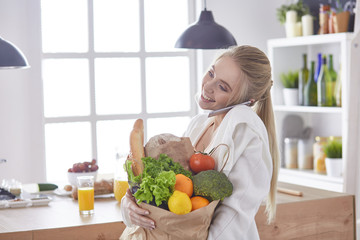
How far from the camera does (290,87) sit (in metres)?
4.23

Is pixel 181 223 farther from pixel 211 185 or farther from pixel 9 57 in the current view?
pixel 9 57

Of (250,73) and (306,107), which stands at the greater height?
(250,73)

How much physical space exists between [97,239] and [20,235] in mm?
286

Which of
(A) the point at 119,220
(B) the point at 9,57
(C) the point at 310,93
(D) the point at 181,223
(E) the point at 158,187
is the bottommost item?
(A) the point at 119,220

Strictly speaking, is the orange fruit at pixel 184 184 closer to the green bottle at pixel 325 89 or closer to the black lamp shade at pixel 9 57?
the black lamp shade at pixel 9 57

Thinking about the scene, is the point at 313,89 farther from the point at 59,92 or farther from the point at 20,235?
the point at 20,235

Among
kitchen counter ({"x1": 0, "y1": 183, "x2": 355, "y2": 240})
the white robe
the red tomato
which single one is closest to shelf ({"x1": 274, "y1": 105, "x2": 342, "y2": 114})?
kitchen counter ({"x1": 0, "y1": 183, "x2": 355, "y2": 240})

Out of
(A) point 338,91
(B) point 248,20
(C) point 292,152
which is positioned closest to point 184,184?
(A) point 338,91

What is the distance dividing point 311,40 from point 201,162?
8.49 feet

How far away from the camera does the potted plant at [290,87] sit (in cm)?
416

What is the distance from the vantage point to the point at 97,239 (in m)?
2.09

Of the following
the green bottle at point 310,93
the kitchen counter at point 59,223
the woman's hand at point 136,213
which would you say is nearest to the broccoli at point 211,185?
the woman's hand at point 136,213

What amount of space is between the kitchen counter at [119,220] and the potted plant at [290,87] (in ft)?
4.85

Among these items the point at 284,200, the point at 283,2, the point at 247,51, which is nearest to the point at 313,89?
the point at 283,2
